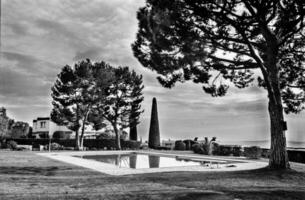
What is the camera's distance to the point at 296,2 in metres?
9.31

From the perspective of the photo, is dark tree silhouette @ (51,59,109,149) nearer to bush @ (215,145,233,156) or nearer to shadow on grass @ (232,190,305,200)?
bush @ (215,145,233,156)

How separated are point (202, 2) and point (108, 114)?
21.9 meters

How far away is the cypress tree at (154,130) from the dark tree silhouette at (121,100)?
1974 millimetres

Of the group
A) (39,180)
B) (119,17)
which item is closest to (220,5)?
(119,17)

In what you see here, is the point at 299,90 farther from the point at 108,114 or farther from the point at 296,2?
the point at 108,114

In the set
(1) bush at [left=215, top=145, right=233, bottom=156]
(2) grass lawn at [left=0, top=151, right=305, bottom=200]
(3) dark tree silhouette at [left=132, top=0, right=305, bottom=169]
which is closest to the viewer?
(2) grass lawn at [left=0, top=151, right=305, bottom=200]

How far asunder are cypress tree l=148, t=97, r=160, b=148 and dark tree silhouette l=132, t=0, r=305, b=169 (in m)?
19.2

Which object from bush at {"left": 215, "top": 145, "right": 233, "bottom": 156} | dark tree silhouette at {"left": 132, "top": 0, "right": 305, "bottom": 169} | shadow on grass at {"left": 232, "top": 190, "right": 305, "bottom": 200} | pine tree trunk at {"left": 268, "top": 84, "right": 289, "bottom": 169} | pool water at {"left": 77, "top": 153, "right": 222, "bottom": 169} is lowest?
pool water at {"left": 77, "top": 153, "right": 222, "bottom": 169}

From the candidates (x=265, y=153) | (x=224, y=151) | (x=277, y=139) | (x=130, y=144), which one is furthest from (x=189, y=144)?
(x=277, y=139)

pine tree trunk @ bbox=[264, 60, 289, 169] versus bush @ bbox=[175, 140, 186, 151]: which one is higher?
pine tree trunk @ bbox=[264, 60, 289, 169]

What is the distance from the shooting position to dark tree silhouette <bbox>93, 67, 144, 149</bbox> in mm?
30109

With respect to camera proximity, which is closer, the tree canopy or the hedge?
the tree canopy

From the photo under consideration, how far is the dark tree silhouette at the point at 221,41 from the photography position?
9.43 m

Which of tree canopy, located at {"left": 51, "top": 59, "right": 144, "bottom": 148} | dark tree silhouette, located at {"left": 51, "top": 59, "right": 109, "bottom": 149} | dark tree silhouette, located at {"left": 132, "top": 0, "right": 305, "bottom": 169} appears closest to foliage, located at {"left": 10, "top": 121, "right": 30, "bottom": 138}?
dark tree silhouette, located at {"left": 51, "top": 59, "right": 109, "bottom": 149}
